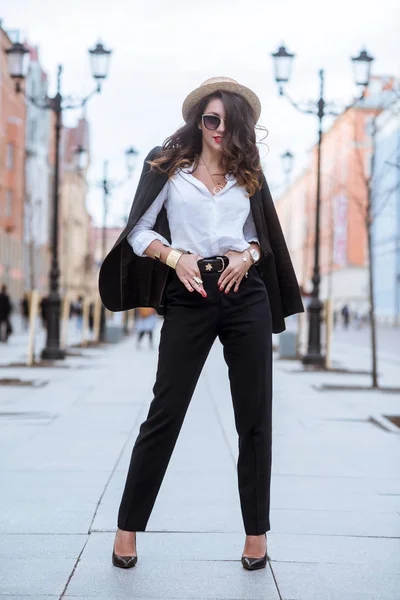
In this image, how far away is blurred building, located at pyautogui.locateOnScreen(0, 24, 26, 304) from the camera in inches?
2281

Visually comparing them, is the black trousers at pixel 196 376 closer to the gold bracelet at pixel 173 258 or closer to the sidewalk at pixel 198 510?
the gold bracelet at pixel 173 258

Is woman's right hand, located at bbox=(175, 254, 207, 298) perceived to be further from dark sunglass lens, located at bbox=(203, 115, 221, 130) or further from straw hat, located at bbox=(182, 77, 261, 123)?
straw hat, located at bbox=(182, 77, 261, 123)

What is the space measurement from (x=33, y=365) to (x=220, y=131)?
47.1 ft

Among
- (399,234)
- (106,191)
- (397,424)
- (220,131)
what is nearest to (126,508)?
(220,131)

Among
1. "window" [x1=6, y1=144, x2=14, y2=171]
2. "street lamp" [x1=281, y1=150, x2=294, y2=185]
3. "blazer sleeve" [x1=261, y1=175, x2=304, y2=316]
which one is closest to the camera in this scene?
"blazer sleeve" [x1=261, y1=175, x2=304, y2=316]

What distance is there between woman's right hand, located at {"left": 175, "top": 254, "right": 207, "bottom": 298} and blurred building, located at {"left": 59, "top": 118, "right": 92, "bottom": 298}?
256 ft

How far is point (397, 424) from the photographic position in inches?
378

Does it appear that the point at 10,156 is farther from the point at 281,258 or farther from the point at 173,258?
the point at 173,258

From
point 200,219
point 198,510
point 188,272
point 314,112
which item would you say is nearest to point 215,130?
point 200,219

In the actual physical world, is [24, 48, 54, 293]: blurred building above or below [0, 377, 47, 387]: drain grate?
above

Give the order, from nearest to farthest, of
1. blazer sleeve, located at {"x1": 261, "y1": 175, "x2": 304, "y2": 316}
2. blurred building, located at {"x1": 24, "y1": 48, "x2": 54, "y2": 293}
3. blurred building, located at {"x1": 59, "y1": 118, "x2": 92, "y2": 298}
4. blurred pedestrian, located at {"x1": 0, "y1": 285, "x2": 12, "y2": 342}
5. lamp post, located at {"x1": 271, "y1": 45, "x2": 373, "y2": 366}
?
blazer sleeve, located at {"x1": 261, "y1": 175, "x2": 304, "y2": 316}
lamp post, located at {"x1": 271, "y1": 45, "x2": 373, "y2": 366}
blurred pedestrian, located at {"x1": 0, "y1": 285, "x2": 12, "y2": 342}
blurred building, located at {"x1": 24, "y1": 48, "x2": 54, "y2": 293}
blurred building, located at {"x1": 59, "y1": 118, "x2": 92, "y2": 298}

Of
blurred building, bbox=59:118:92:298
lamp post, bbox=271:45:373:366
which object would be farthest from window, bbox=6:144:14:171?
lamp post, bbox=271:45:373:366

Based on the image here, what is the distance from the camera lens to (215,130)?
159 inches

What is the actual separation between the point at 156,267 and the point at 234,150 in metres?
0.54
